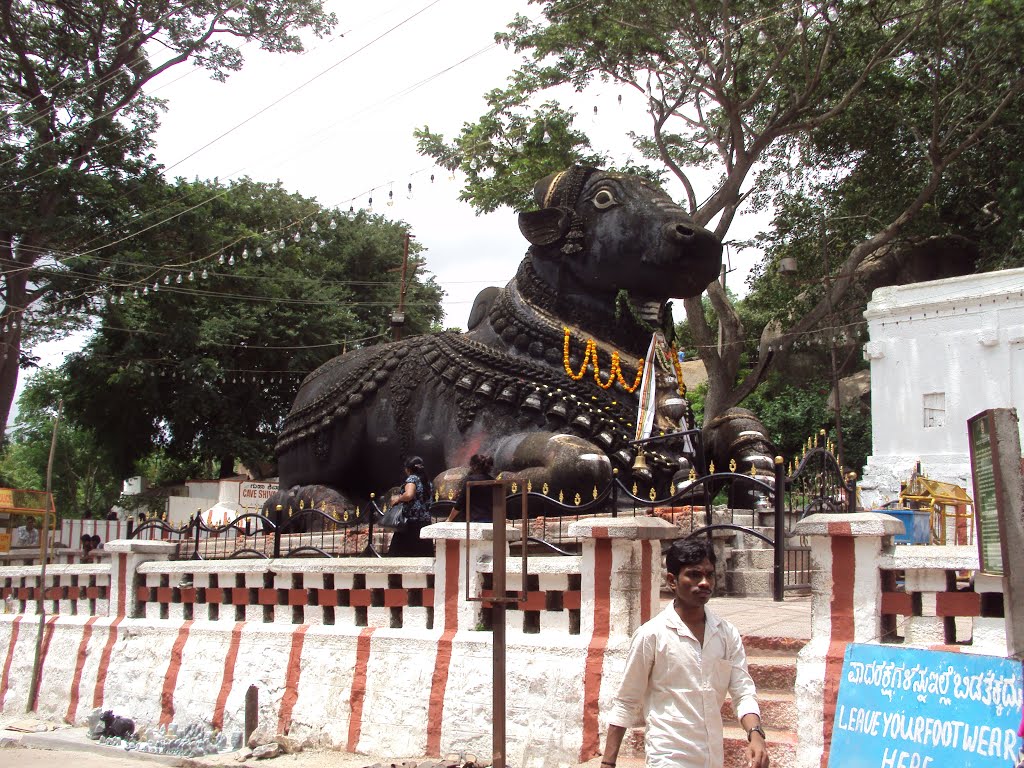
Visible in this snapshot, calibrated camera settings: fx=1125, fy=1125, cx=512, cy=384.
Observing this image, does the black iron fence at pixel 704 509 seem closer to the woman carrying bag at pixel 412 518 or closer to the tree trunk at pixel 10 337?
the woman carrying bag at pixel 412 518

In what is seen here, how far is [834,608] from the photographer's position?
5215 mm

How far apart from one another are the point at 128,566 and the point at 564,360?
429 centimetres

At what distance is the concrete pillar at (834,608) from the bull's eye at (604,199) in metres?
5.94

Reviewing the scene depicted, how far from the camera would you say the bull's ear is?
427 inches

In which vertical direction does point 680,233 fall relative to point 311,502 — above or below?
above

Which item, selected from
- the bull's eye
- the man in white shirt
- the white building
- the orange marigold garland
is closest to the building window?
the white building

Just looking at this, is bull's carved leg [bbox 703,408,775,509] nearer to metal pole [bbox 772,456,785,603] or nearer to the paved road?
metal pole [bbox 772,456,785,603]

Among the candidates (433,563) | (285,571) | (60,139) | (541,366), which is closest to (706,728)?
(433,563)

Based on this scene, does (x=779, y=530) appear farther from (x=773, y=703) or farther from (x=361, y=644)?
(x=361, y=644)

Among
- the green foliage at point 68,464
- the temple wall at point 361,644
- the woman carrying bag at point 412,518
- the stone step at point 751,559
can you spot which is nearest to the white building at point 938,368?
the stone step at point 751,559

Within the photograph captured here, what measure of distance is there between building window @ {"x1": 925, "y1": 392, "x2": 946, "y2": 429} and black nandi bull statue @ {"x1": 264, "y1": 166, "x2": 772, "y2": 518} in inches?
325

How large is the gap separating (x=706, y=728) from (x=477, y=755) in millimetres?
2730

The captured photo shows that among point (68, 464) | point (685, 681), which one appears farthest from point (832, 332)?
point (68, 464)

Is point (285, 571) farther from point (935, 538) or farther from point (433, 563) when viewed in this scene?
point (935, 538)
